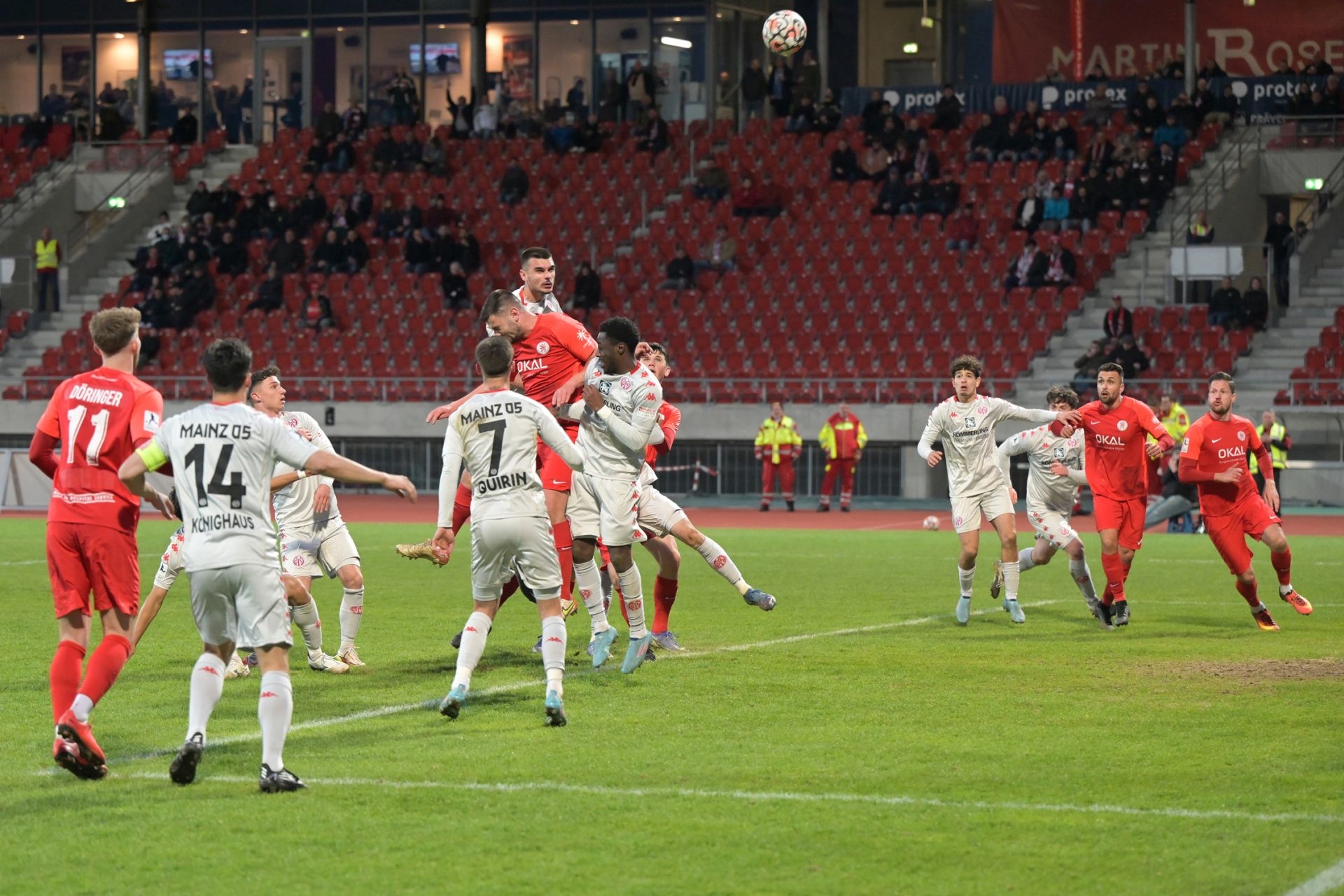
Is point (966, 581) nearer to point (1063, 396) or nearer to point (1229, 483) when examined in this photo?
point (1063, 396)

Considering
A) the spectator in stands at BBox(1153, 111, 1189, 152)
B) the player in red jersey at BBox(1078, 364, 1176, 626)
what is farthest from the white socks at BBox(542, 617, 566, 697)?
the spectator in stands at BBox(1153, 111, 1189, 152)

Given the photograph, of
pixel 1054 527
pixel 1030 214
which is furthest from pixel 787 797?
pixel 1030 214

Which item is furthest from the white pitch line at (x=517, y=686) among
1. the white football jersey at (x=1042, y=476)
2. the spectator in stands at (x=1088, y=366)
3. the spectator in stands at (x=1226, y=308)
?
the spectator in stands at (x=1226, y=308)

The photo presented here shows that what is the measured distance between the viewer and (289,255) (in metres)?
38.4

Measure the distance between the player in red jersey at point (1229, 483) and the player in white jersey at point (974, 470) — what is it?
3.56ft

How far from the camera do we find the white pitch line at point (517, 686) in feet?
28.8

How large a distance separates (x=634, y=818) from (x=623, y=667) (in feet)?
14.0

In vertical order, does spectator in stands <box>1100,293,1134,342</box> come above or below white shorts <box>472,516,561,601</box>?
above

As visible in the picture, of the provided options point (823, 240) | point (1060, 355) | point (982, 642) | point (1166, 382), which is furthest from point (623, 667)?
point (823, 240)

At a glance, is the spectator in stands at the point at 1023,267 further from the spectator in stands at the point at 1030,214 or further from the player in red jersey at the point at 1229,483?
the player in red jersey at the point at 1229,483

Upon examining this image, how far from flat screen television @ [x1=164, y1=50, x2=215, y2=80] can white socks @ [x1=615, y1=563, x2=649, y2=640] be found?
37.5 metres

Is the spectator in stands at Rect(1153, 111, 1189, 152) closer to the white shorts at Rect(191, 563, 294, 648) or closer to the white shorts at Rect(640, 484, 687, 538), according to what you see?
the white shorts at Rect(640, 484, 687, 538)

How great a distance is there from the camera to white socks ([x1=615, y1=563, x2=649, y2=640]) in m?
11.4

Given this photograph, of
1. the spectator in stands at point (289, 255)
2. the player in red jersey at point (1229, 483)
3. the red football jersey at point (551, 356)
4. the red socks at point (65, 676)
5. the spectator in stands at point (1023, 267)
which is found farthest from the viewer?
the spectator in stands at point (289, 255)
